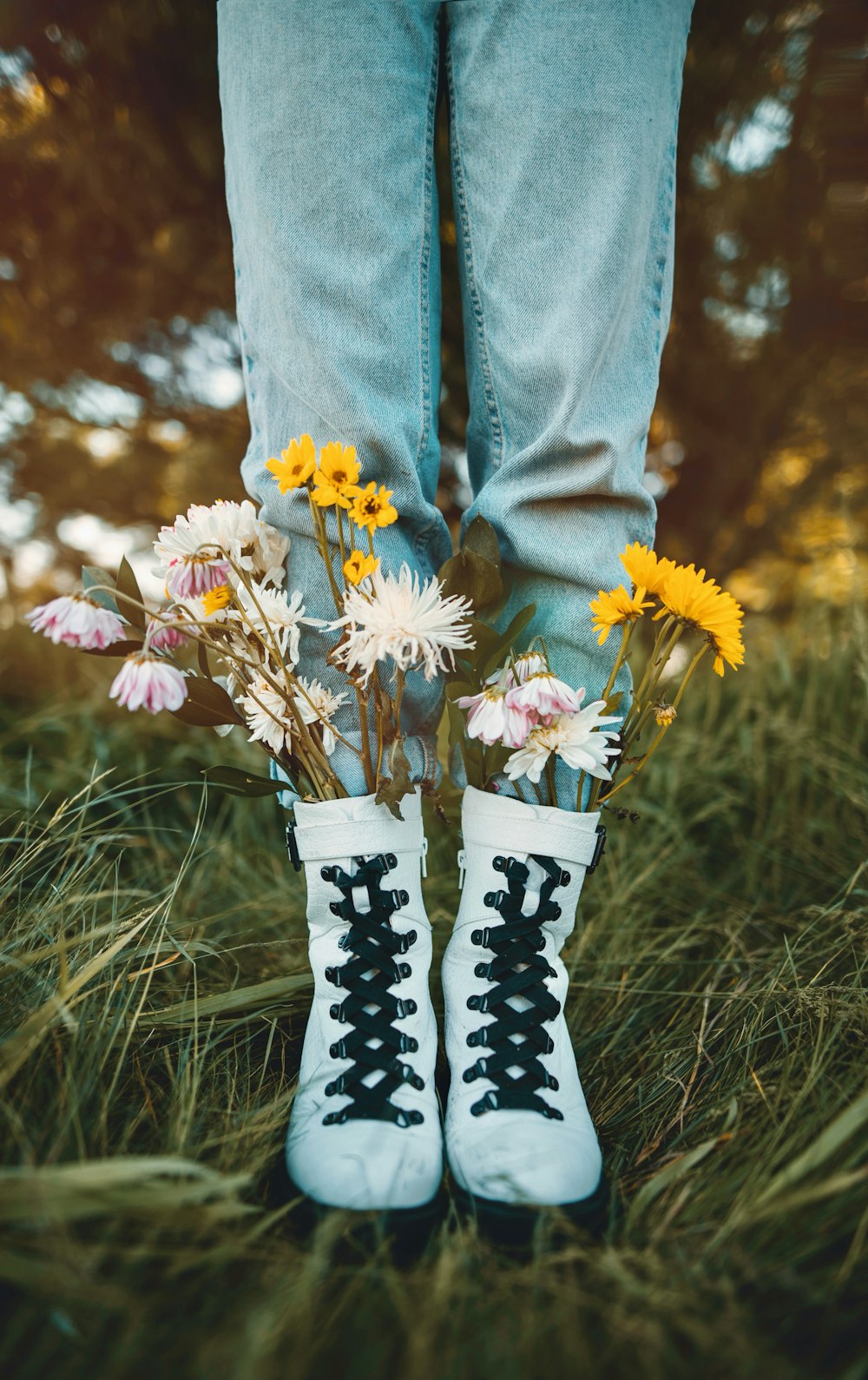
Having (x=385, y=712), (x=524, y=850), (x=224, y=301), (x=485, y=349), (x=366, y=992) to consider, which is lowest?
(x=366, y=992)

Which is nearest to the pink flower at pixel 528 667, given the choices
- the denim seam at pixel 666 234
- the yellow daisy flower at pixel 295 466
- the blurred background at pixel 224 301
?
the yellow daisy flower at pixel 295 466

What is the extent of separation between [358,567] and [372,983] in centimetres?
34

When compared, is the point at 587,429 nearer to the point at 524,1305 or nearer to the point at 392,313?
the point at 392,313

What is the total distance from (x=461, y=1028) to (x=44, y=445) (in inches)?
55.1

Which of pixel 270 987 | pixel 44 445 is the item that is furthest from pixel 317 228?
pixel 44 445

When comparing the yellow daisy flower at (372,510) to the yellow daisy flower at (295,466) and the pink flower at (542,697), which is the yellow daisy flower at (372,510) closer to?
the yellow daisy flower at (295,466)

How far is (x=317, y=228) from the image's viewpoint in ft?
2.11

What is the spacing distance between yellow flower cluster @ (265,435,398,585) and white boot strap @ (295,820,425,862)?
205 mm

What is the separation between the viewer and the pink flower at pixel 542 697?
1.89ft

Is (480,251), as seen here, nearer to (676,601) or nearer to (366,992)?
(676,601)

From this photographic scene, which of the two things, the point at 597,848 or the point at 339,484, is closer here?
the point at 339,484

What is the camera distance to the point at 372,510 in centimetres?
59

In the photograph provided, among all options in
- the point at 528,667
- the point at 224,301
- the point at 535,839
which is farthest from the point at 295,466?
the point at 224,301

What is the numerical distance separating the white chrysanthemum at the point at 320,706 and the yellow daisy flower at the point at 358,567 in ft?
0.35
